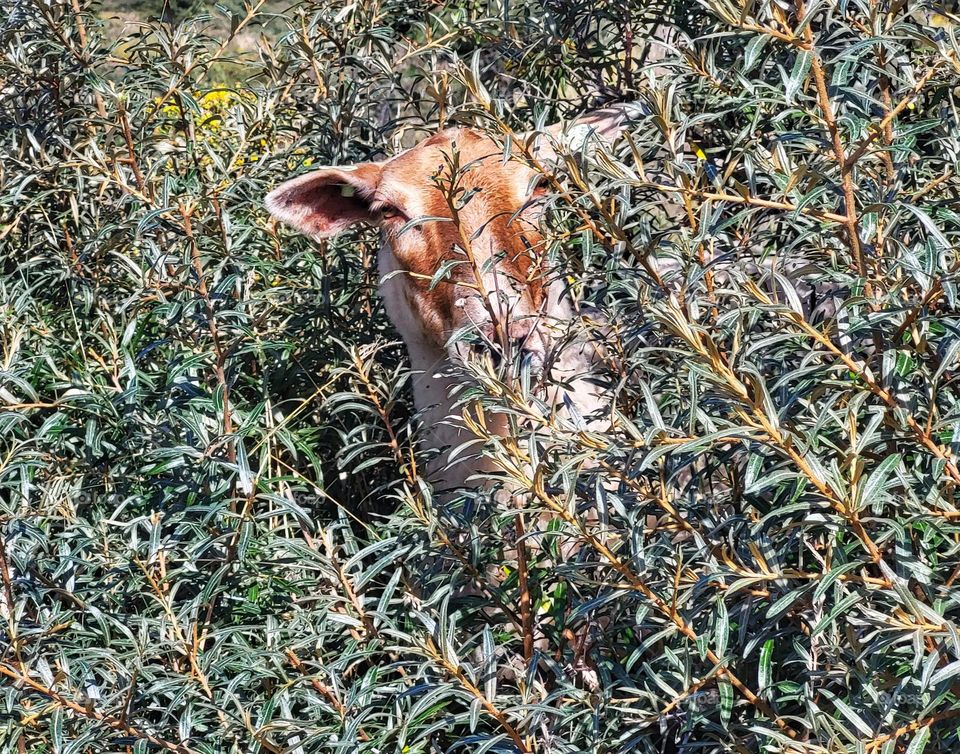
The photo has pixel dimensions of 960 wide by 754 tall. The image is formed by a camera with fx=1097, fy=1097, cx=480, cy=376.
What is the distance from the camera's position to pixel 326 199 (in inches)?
213

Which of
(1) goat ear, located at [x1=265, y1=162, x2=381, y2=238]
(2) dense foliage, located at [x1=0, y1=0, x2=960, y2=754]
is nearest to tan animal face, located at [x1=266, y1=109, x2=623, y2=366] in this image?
(1) goat ear, located at [x1=265, y1=162, x2=381, y2=238]

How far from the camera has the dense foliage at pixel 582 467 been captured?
240 cm

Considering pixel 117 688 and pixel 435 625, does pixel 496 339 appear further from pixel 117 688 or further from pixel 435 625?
pixel 117 688

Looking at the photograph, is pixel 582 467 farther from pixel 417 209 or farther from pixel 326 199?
pixel 326 199

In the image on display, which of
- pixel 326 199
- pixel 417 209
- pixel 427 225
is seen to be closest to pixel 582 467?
pixel 427 225

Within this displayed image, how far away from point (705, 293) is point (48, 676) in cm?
217

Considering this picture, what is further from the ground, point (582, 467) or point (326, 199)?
point (326, 199)

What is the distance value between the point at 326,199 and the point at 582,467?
2.36 meters

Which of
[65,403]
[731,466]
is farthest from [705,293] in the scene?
[65,403]

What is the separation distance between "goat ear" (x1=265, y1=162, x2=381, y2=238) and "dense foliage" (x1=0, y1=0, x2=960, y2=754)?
0.15m

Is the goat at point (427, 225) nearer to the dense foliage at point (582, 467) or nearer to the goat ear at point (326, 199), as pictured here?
the goat ear at point (326, 199)

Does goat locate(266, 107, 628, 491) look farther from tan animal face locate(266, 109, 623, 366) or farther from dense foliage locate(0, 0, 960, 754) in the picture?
dense foliage locate(0, 0, 960, 754)

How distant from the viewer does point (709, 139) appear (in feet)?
16.8

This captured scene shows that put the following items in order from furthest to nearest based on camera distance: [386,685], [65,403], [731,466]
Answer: [65,403], [386,685], [731,466]
